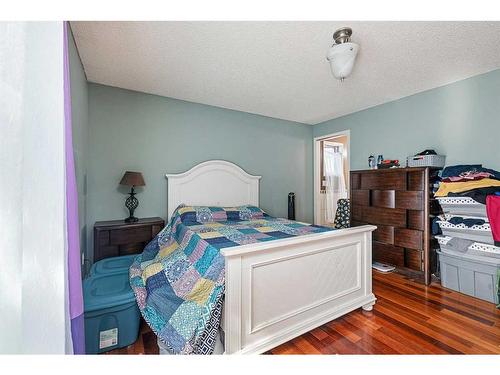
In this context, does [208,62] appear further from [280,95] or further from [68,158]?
[68,158]

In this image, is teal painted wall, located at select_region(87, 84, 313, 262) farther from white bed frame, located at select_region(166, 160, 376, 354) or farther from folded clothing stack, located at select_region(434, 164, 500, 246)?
folded clothing stack, located at select_region(434, 164, 500, 246)

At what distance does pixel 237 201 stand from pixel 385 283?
2.16m

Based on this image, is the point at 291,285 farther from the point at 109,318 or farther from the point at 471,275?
the point at 471,275

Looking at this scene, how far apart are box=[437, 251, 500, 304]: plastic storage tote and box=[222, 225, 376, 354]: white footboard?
1109 millimetres

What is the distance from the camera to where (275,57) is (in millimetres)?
2064

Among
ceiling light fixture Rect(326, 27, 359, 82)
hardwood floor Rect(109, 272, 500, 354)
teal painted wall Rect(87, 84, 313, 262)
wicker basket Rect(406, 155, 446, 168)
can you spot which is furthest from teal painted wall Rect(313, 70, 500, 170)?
ceiling light fixture Rect(326, 27, 359, 82)

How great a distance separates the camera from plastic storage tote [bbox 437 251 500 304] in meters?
2.07

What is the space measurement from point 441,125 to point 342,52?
1984mm


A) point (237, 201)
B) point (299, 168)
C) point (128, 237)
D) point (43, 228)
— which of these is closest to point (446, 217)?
point (299, 168)

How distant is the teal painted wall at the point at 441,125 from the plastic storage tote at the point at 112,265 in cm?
347

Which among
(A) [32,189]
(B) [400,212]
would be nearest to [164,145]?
(A) [32,189]

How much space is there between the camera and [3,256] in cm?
47

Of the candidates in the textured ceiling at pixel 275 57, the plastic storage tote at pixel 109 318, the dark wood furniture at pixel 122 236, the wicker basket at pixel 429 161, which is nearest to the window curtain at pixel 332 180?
the textured ceiling at pixel 275 57

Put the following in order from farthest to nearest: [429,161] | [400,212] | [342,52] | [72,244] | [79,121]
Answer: [400,212], [429,161], [79,121], [342,52], [72,244]
